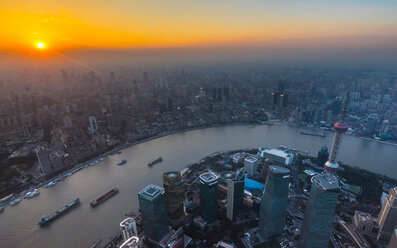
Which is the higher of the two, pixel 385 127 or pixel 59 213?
pixel 385 127

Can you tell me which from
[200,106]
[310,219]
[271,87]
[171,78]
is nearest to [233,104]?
[200,106]

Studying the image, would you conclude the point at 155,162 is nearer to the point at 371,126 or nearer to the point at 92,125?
the point at 92,125

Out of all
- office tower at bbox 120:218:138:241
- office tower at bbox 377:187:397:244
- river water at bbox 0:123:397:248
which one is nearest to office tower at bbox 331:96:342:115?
river water at bbox 0:123:397:248

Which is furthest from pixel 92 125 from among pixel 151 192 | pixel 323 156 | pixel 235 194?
pixel 323 156

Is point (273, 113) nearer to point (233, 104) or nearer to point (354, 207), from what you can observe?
point (233, 104)

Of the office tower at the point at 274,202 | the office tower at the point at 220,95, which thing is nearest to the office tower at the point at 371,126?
the office tower at the point at 274,202

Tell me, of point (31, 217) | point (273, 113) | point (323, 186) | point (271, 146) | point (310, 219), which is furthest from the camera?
point (273, 113)

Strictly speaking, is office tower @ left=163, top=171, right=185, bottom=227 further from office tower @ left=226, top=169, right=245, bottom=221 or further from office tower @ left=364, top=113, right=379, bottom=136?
office tower @ left=364, top=113, right=379, bottom=136
